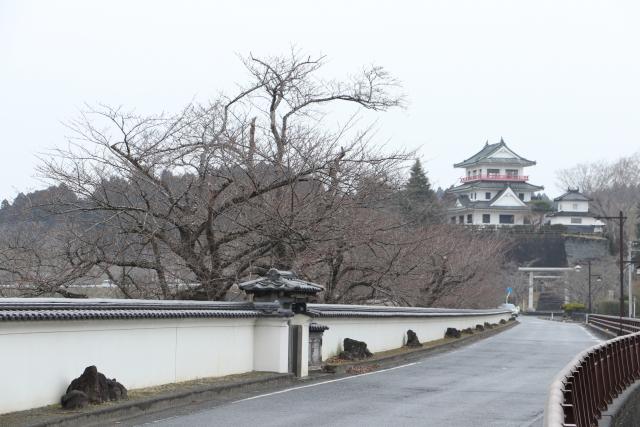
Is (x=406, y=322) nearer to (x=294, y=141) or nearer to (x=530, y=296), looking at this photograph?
(x=294, y=141)

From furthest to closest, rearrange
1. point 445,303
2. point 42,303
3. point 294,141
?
point 445,303 < point 294,141 < point 42,303

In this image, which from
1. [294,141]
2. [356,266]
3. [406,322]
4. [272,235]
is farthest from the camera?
[406,322]

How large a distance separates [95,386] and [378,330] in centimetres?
1379

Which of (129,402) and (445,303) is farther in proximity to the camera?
(445,303)

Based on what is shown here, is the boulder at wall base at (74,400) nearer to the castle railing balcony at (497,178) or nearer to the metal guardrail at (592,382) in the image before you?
the metal guardrail at (592,382)

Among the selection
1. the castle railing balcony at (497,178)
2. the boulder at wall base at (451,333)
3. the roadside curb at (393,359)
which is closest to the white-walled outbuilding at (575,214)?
the castle railing balcony at (497,178)

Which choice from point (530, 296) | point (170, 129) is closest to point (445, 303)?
point (170, 129)

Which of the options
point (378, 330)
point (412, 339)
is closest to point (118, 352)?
point (378, 330)

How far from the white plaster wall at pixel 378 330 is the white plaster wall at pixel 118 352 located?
13.2 ft

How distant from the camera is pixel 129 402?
472 inches

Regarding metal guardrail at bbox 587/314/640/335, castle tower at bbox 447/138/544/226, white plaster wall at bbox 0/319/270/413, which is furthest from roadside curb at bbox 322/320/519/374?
castle tower at bbox 447/138/544/226

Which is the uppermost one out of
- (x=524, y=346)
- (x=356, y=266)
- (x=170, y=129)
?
(x=170, y=129)

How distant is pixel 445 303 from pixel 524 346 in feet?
64.5

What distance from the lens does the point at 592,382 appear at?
11.4 m
